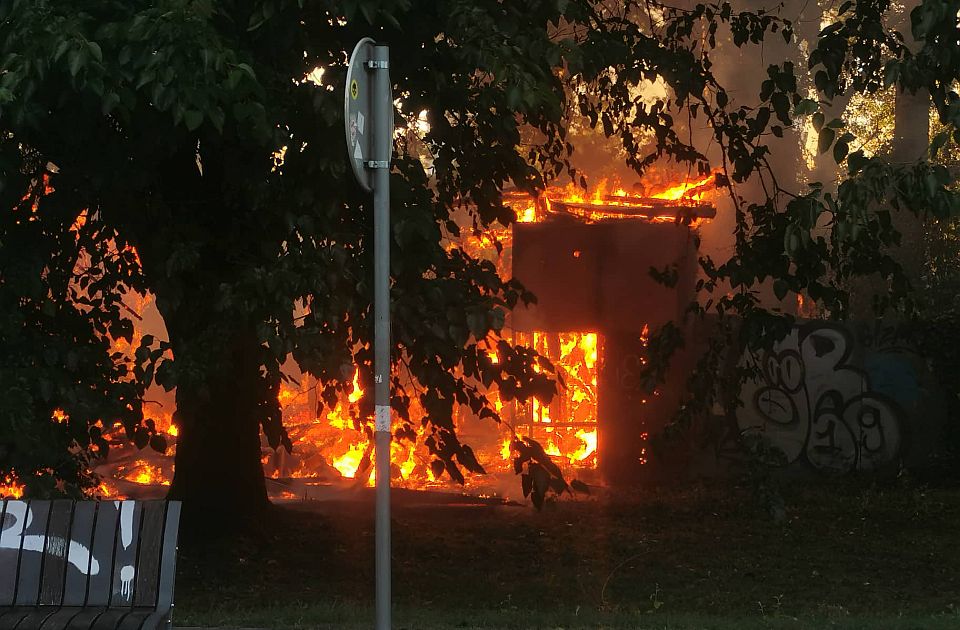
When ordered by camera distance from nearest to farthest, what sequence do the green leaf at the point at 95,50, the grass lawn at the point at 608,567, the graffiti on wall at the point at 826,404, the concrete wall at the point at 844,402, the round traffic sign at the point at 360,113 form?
the round traffic sign at the point at 360,113
the green leaf at the point at 95,50
the grass lawn at the point at 608,567
the concrete wall at the point at 844,402
the graffiti on wall at the point at 826,404

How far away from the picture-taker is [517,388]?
7676 mm

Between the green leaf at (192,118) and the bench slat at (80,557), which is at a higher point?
the green leaf at (192,118)

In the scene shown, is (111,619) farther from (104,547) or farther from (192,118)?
(192,118)

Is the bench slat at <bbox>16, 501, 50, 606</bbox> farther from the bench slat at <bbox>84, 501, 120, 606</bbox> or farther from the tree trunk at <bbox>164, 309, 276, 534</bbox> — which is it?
the tree trunk at <bbox>164, 309, 276, 534</bbox>

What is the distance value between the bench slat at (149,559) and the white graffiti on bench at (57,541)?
0.05 metres

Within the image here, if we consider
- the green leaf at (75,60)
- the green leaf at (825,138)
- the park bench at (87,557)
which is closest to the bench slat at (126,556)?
the park bench at (87,557)

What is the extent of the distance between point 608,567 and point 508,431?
12770 mm

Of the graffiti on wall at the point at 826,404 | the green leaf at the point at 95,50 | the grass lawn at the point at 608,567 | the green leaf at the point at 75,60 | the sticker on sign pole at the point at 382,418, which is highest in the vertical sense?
the green leaf at the point at 95,50

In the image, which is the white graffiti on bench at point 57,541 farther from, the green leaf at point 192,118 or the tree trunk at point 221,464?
the tree trunk at point 221,464

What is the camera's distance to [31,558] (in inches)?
197

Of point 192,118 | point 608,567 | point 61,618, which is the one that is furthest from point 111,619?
point 608,567

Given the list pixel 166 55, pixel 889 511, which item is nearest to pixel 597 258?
pixel 889 511

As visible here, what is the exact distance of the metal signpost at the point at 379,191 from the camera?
442 cm

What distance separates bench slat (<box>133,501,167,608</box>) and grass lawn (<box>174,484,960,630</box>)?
2.24 m
